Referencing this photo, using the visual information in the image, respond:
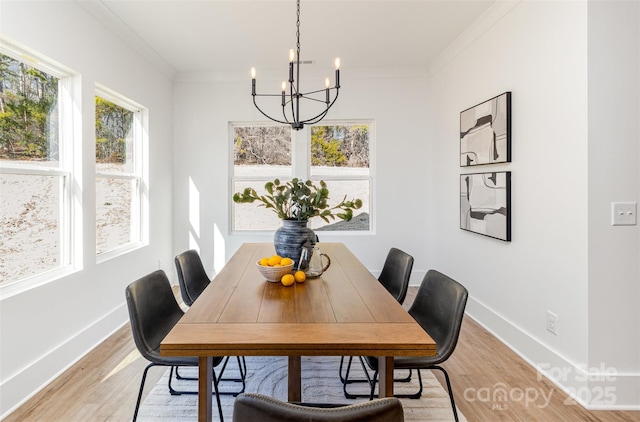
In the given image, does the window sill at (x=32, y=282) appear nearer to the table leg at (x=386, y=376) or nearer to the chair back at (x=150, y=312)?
the chair back at (x=150, y=312)

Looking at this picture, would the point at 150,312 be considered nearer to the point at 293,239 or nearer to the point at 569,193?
the point at 293,239

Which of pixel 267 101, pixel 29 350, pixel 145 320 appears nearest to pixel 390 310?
pixel 145 320

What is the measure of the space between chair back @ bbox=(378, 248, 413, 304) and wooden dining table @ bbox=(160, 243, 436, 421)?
16.8 inches

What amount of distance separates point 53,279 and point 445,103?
392 cm

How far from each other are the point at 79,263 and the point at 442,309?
2.61 meters

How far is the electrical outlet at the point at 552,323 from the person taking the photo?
2170 millimetres

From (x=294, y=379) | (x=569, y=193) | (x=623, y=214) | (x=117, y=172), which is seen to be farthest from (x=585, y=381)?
(x=117, y=172)

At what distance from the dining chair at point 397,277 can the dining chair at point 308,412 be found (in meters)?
1.29

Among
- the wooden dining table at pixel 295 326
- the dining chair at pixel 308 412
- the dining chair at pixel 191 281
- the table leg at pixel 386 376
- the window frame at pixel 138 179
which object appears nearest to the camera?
the dining chair at pixel 308 412

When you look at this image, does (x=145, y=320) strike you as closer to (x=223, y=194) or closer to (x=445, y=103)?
(x=223, y=194)

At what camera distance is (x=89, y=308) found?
263cm

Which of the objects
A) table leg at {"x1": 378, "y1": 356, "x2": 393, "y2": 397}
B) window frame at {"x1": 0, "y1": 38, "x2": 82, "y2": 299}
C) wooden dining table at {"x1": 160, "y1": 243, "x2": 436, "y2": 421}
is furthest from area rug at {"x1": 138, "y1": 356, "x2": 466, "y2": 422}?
window frame at {"x1": 0, "y1": 38, "x2": 82, "y2": 299}

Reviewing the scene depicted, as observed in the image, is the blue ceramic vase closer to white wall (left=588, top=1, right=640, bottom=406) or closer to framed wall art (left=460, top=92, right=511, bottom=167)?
white wall (left=588, top=1, right=640, bottom=406)

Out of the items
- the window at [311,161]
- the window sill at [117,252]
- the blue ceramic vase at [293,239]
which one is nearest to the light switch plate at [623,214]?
the blue ceramic vase at [293,239]
